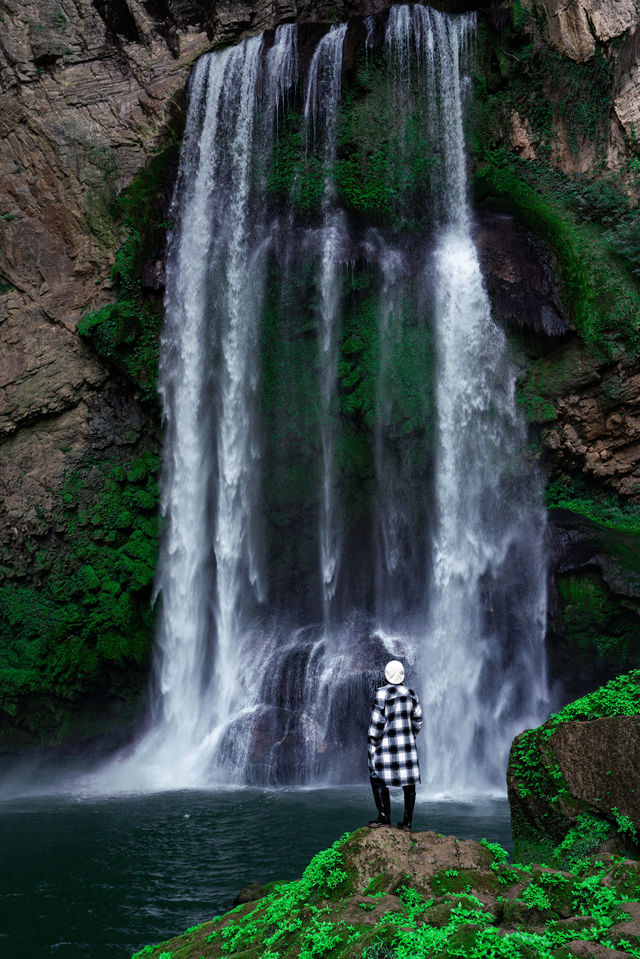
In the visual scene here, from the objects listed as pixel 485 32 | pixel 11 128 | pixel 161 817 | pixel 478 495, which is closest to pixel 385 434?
pixel 478 495

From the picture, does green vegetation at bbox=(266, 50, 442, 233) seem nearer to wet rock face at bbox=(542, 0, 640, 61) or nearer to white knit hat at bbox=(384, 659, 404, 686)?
wet rock face at bbox=(542, 0, 640, 61)

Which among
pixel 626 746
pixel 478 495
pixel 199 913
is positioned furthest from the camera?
pixel 478 495

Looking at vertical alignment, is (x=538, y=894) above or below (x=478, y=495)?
below

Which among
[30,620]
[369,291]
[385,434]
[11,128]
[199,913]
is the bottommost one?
[199,913]

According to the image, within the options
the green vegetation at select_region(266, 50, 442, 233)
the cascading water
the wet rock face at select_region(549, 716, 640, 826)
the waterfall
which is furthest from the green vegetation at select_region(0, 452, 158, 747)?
the wet rock face at select_region(549, 716, 640, 826)

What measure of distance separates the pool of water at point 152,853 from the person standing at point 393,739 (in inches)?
100

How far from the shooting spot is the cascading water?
488 inches

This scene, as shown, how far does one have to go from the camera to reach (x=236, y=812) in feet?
32.0

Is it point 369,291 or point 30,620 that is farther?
point 369,291

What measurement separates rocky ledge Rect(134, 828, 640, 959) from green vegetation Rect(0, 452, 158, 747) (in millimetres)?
10401

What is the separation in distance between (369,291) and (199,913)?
1250cm

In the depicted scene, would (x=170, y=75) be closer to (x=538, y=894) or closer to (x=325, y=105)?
(x=325, y=105)

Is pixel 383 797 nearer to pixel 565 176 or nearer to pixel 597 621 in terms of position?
pixel 597 621

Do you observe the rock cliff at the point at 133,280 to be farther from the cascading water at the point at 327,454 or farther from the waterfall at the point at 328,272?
the waterfall at the point at 328,272
